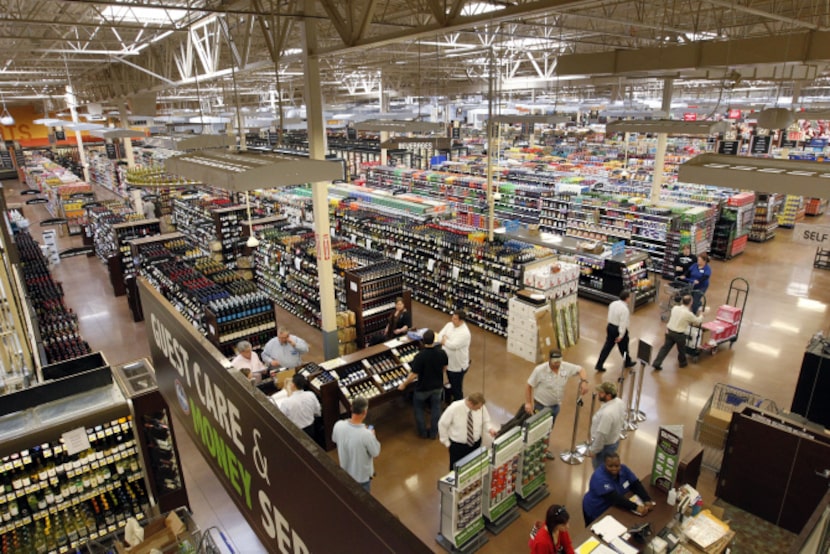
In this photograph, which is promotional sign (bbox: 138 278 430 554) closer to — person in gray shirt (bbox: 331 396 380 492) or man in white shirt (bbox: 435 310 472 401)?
person in gray shirt (bbox: 331 396 380 492)

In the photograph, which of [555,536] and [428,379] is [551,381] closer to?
[428,379]

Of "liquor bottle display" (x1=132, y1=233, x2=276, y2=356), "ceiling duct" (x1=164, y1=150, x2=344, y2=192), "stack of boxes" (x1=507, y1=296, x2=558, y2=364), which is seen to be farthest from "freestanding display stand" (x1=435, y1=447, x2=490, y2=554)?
"liquor bottle display" (x1=132, y1=233, x2=276, y2=356)

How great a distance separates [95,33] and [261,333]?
10732mm

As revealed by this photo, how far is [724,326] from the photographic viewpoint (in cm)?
970

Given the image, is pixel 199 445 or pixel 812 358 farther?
pixel 812 358

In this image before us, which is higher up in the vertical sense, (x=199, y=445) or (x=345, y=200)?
(x=199, y=445)

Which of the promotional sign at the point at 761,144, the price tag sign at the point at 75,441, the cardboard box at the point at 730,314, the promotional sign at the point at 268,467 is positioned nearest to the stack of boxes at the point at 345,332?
the price tag sign at the point at 75,441

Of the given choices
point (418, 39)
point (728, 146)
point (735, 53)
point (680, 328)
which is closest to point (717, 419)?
point (680, 328)

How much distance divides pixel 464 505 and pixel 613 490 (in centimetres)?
148

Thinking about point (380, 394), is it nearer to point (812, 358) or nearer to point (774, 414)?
point (774, 414)

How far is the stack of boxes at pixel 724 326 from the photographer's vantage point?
966 cm

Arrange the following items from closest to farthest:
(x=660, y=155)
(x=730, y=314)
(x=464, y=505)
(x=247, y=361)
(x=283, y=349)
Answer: (x=464, y=505)
(x=247, y=361)
(x=283, y=349)
(x=730, y=314)
(x=660, y=155)

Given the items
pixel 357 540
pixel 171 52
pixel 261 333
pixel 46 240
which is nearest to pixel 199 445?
pixel 357 540

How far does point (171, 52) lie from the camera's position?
14.9 m
